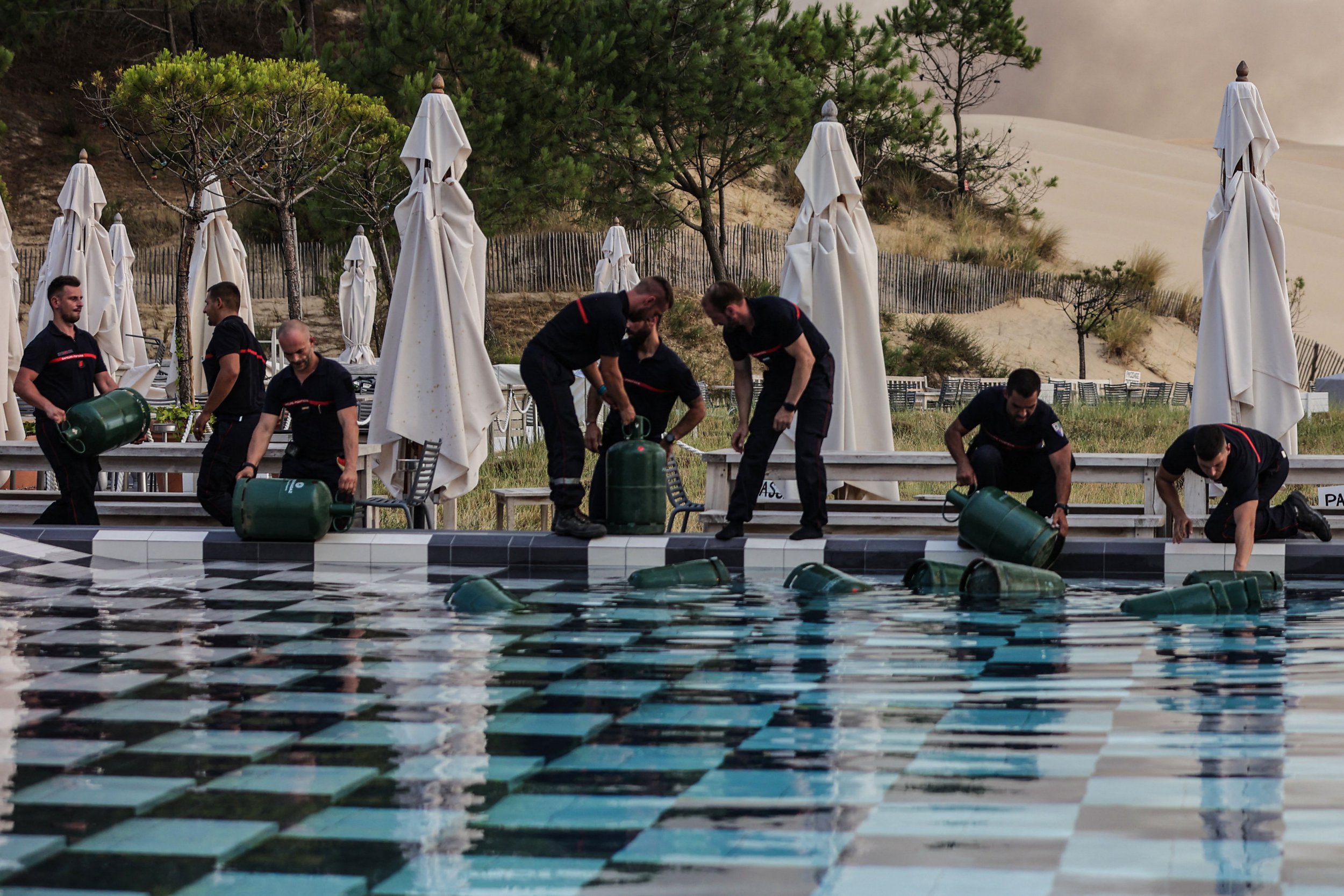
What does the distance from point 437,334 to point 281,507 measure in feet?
4.71

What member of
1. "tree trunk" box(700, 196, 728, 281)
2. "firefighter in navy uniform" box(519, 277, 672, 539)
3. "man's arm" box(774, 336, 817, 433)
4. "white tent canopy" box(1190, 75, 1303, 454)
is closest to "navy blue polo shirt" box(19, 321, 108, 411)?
"firefighter in navy uniform" box(519, 277, 672, 539)

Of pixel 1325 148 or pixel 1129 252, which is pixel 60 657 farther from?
pixel 1325 148

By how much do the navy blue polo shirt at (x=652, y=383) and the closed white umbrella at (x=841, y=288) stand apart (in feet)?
2.87

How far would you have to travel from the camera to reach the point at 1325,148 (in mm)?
85938

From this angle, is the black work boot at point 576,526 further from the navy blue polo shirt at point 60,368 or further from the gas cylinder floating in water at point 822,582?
the navy blue polo shirt at point 60,368

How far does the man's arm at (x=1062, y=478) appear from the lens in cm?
785

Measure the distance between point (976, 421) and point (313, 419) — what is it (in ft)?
12.4

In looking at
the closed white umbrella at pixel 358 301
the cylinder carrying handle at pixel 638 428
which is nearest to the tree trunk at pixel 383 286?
the closed white umbrella at pixel 358 301

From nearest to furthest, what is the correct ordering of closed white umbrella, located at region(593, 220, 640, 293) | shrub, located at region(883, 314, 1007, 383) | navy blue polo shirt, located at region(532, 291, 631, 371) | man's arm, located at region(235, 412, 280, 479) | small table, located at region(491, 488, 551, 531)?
navy blue polo shirt, located at region(532, 291, 631, 371) → man's arm, located at region(235, 412, 280, 479) → small table, located at region(491, 488, 551, 531) → closed white umbrella, located at region(593, 220, 640, 293) → shrub, located at region(883, 314, 1007, 383)

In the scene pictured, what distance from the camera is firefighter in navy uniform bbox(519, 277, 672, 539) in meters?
8.15

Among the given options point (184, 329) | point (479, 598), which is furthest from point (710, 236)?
point (479, 598)

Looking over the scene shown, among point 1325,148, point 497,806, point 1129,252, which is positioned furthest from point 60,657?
point 1325,148

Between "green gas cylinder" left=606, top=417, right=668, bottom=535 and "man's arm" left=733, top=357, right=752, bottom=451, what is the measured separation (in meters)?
0.46

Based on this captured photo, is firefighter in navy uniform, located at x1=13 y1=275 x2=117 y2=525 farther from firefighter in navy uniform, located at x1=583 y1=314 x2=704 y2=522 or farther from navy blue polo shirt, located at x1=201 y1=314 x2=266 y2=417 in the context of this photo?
firefighter in navy uniform, located at x1=583 y1=314 x2=704 y2=522
